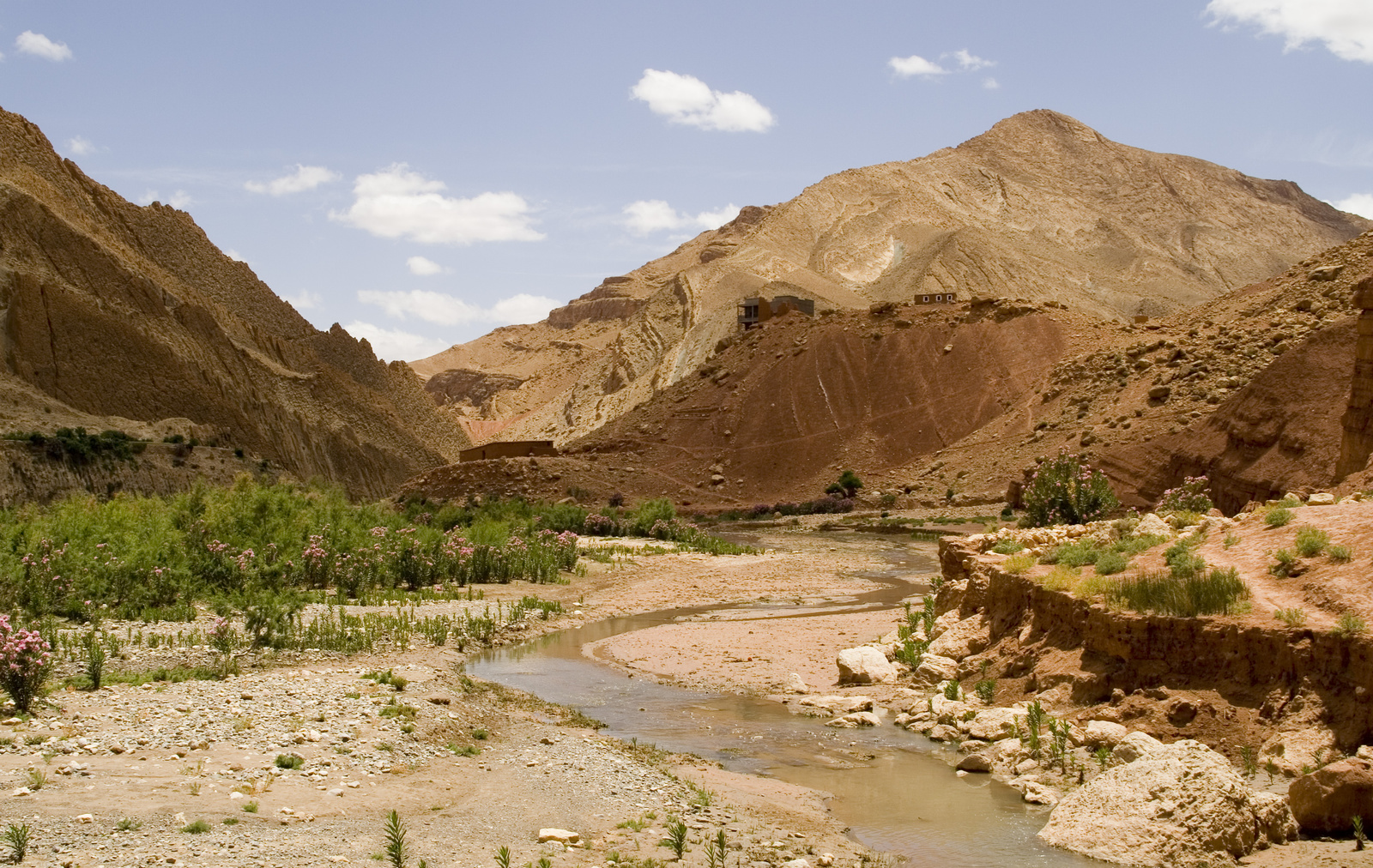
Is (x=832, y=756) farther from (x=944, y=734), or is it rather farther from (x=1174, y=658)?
(x=1174, y=658)

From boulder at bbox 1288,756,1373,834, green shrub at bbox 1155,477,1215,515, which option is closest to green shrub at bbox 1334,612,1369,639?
boulder at bbox 1288,756,1373,834

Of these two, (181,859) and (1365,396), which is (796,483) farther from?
A: (181,859)

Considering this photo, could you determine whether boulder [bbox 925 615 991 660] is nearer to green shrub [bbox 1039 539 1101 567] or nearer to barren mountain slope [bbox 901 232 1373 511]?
green shrub [bbox 1039 539 1101 567]

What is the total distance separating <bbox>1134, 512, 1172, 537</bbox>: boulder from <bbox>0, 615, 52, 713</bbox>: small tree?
1211 cm

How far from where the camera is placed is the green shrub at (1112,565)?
13.7 metres

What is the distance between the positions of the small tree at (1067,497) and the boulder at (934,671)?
39.3 ft

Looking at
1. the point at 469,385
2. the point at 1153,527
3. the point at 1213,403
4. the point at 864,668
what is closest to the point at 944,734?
the point at 864,668

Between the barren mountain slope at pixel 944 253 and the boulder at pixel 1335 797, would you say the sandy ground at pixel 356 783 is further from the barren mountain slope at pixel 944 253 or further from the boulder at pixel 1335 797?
the barren mountain slope at pixel 944 253

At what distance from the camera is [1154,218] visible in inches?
5212

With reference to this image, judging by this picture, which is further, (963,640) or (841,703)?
(963,640)

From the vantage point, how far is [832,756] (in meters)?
11.7

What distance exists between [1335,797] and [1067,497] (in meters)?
18.6

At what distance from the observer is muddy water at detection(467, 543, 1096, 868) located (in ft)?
30.0

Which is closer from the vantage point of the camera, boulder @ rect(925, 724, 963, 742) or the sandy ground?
the sandy ground
